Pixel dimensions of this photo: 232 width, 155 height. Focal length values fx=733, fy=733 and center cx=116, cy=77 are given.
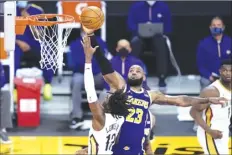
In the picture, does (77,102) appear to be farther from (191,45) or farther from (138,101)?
(138,101)

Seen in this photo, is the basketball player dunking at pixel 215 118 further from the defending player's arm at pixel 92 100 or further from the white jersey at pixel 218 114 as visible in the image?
the defending player's arm at pixel 92 100

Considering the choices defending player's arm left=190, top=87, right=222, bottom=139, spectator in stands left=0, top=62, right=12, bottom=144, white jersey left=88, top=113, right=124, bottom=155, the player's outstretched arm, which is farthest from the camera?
spectator in stands left=0, top=62, right=12, bottom=144

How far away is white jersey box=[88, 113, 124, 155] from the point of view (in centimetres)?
660

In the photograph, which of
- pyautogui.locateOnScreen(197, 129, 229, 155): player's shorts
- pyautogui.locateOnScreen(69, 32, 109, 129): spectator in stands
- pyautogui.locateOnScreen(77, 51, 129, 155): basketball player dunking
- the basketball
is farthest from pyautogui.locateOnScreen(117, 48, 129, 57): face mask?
the basketball

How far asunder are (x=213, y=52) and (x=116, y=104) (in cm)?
447

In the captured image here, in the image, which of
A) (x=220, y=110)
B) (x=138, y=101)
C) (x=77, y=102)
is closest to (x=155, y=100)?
(x=138, y=101)

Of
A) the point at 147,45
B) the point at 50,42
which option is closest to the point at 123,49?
the point at 147,45

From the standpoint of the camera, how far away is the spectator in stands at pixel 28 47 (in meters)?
11.0

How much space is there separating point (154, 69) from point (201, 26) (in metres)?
1.08

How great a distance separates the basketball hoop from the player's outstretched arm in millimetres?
1009

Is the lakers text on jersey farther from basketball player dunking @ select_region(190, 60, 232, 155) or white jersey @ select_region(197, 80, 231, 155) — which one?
white jersey @ select_region(197, 80, 231, 155)

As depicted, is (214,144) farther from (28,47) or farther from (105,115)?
(28,47)

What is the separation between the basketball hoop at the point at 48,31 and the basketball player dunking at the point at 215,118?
1.74m

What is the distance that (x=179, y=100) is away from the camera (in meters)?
7.25
